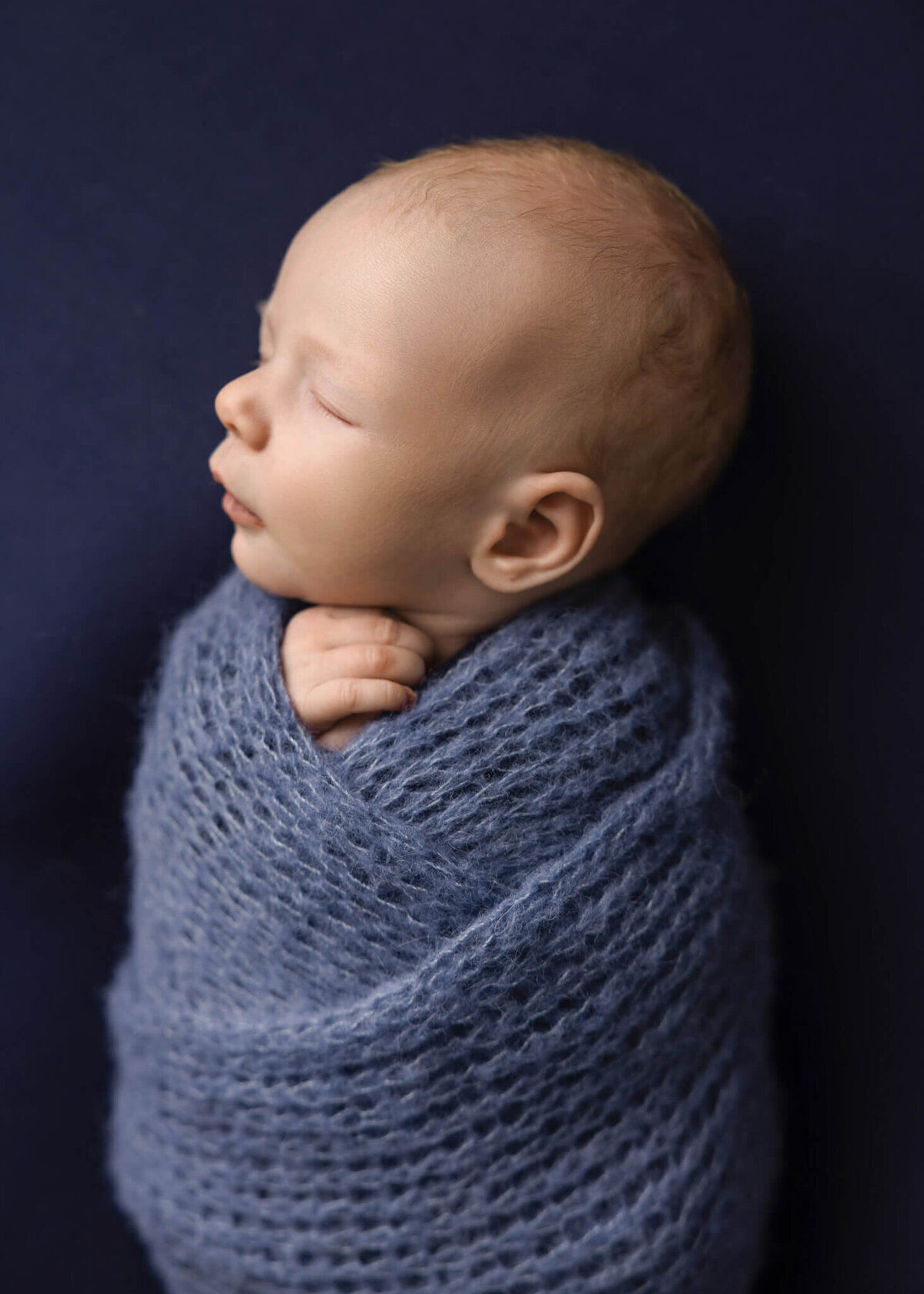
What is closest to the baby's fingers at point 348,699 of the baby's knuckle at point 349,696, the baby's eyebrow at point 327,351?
the baby's knuckle at point 349,696

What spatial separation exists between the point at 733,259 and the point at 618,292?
0.24m

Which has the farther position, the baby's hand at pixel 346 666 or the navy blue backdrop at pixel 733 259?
the navy blue backdrop at pixel 733 259

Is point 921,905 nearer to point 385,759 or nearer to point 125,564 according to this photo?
point 385,759

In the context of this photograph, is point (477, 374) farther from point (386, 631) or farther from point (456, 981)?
point (456, 981)

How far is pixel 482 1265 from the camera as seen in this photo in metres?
0.77

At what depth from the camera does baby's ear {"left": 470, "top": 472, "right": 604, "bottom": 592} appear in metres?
0.77

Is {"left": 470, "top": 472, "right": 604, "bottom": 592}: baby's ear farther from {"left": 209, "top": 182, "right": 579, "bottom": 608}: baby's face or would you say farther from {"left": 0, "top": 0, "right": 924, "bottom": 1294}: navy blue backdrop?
{"left": 0, "top": 0, "right": 924, "bottom": 1294}: navy blue backdrop

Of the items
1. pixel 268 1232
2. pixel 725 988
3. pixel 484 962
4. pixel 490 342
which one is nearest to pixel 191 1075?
pixel 268 1232

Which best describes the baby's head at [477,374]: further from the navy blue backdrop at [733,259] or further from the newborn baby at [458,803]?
the navy blue backdrop at [733,259]

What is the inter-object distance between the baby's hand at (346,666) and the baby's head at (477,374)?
0.07 ft

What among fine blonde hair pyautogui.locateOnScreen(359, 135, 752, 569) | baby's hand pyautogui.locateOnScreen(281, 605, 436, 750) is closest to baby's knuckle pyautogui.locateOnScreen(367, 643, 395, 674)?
baby's hand pyautogui.locateOnScreen(281, 605, 436, 750)

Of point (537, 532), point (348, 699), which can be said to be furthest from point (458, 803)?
point (537, 532)

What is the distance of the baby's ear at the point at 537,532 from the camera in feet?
2.54

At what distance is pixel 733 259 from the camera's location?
3.05ft
